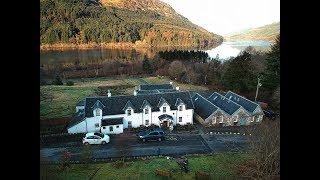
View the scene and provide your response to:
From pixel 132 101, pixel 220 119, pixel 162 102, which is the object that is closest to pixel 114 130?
pixel 132 101

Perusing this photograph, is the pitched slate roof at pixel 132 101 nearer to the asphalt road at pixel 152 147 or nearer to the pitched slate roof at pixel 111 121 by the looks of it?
the pitched slate roof at pixel 111 121

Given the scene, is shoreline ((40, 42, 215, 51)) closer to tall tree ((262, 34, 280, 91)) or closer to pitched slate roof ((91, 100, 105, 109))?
tall tree ((262, 34, 280, 91))

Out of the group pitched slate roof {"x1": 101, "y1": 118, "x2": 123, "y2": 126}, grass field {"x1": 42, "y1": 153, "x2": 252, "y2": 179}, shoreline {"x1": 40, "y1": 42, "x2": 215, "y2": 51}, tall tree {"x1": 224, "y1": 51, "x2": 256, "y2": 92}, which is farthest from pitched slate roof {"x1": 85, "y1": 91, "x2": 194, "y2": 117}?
shoreline {"x1": 40, "y1": 42, "x2": 215, "y2": 51}

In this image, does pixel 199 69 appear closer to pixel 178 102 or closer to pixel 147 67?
pixel 147 67

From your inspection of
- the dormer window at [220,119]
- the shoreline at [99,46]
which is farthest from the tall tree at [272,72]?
the shoreline at [99,46]
